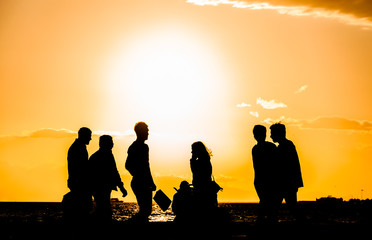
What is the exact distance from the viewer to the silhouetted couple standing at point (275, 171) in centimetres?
1014

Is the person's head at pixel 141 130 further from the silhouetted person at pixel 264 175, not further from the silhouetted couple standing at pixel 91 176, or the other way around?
A: the silhouetted person at pixel 264 175

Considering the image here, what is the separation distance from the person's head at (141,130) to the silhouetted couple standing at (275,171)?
2.57m

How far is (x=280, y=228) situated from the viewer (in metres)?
9.34

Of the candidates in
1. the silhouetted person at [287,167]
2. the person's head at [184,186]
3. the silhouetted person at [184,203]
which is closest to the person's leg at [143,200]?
the silhouetted person at [184,203]

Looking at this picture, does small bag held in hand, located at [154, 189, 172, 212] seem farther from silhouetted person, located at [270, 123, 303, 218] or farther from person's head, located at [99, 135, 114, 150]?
silhouetted person, located at [270, 123, 303, 218]

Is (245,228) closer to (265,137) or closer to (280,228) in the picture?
(280,228)

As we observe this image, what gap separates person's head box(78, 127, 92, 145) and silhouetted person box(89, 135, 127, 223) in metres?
0.32

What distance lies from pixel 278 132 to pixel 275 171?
3.10ft

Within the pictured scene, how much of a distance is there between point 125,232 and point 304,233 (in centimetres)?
371

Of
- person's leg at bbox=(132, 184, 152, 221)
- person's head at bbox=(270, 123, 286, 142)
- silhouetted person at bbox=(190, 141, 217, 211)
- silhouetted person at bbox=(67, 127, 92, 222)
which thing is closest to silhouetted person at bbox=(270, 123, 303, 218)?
person's head at bbox=(270, 123, 286, 142)

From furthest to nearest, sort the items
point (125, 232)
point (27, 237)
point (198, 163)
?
point (198, 163) → point (125, 232) → point (27, 237)

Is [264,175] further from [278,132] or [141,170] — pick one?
[141,170]

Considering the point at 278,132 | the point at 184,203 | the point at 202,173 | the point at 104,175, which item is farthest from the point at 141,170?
the point at 278,132

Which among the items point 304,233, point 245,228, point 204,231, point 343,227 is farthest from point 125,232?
point 343,227
